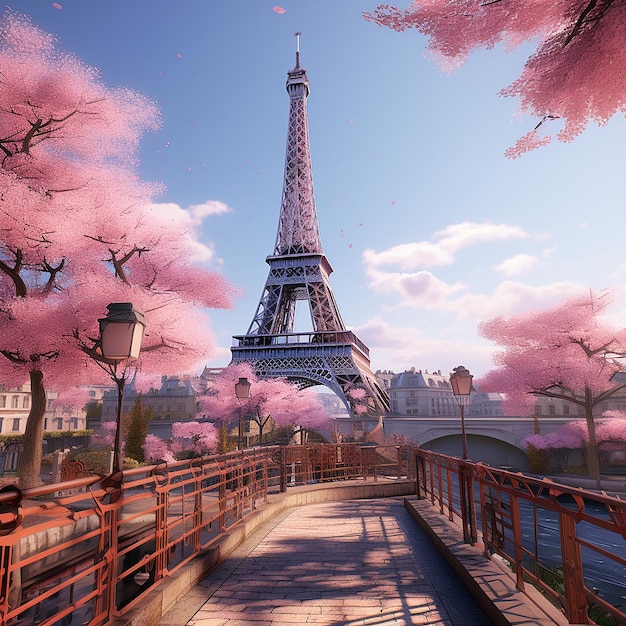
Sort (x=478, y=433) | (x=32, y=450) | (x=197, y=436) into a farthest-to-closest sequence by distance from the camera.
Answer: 1. (x=478, y=433)
2. (x=197, y=436)
3. (x=32, y=450)

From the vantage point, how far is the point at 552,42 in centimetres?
486

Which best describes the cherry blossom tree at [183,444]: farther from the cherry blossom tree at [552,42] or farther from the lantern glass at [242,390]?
the cherry blossom tree at [552,42]

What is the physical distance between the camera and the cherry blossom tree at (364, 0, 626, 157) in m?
4.34

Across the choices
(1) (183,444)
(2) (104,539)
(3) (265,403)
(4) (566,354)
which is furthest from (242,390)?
(1) (183,444)

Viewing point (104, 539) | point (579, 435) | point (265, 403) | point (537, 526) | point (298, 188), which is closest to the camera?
point (104, 539)

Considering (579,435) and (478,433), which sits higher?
(579,435)

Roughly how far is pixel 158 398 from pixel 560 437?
6253cm

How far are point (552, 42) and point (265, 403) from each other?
→ 1495 inches

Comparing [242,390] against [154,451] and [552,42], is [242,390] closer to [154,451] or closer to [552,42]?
[552,42]

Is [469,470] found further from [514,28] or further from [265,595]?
[514,28]

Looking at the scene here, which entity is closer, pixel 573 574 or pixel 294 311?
pixel 573 574

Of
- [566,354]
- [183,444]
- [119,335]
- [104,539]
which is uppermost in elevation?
[566,354]

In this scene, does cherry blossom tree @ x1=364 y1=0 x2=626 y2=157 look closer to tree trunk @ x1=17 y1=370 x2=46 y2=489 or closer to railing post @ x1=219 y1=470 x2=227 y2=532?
railing post @ x1=219 y1=470 x2=227 y2=532

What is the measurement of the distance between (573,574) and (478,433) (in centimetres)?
3785
